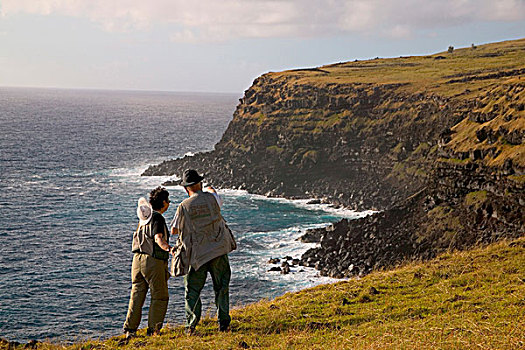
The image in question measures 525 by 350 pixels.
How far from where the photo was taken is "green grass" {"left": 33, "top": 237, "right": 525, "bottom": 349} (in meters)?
8.51

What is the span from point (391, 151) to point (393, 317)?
75109 mm

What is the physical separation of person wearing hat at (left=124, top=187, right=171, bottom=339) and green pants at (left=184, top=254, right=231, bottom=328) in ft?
1.85

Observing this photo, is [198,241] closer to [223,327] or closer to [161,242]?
[161,242]

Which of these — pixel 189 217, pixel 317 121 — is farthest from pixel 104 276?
pixel 317 121

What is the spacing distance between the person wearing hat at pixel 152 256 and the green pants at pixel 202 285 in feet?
1.85

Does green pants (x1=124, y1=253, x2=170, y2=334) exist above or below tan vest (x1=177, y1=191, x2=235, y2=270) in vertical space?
below

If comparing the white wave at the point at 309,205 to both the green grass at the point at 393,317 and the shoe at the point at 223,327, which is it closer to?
the green grass at the point at 393,317

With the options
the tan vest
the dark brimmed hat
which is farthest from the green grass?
the dark brimmed hat

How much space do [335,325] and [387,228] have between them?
140ft

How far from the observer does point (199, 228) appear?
9.84 metres

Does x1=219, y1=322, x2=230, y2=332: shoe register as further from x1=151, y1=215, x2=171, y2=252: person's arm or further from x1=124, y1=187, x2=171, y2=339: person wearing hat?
x1=151, y1=215, x2=171, y2=252: person's arm

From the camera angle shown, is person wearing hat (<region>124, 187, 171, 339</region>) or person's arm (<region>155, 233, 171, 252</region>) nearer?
person's arm (<region>155, 233, 171, 252</region>)

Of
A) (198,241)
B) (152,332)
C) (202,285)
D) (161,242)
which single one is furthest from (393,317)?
(161,242)

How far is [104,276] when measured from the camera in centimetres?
4756
